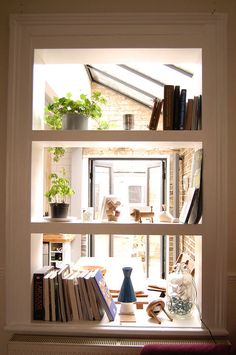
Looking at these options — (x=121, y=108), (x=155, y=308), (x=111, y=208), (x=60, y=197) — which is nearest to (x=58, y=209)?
(x=60, y=197)

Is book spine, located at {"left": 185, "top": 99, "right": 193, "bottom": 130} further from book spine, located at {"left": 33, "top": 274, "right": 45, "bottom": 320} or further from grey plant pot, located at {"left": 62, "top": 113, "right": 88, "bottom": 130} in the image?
book spine, located at {"left": 33, "top": 274, "right": 45, "bottom": 320}

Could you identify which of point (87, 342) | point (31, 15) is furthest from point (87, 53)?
point (87, 342)

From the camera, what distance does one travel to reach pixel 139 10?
1768mm

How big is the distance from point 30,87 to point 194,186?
1077 mm

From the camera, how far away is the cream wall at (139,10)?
173cm

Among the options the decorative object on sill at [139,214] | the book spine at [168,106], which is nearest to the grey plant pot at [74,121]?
the book spine at [168,106]

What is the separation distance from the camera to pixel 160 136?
1.74 m

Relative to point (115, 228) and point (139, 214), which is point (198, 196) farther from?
point (115, 228)

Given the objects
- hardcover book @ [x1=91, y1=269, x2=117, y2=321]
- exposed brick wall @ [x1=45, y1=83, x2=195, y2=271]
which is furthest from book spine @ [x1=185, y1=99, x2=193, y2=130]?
exposed brick wall @ [x1=45, y1=83, x2=195, y2=271]

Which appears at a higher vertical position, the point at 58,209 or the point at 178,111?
the point at 178,111

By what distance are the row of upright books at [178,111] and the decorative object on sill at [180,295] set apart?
863mm

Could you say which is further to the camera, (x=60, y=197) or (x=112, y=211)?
(x=60, y=197)

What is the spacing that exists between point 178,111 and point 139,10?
0.61 metres

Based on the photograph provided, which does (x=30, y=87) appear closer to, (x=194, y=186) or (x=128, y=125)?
(x=128, y=125)
